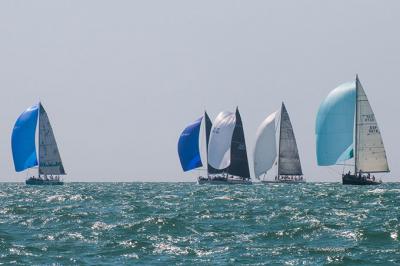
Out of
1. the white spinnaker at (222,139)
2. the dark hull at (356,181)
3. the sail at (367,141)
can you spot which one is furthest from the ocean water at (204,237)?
the white spinnaker at (222,139)

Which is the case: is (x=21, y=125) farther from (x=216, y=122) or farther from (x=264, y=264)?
(x=264, y=264)

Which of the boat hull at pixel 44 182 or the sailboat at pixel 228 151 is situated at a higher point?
the sailboat at pixel 228 151

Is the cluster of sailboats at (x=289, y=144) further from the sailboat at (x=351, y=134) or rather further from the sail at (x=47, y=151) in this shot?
the sail at (x=47, y=151)

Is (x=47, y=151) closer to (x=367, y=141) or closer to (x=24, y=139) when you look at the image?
(x=24, y=139)

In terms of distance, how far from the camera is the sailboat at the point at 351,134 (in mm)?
85812

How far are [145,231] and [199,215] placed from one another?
22.8 ft

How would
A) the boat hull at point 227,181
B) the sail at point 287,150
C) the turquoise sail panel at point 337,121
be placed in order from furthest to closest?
the sail at point 287,150 → the boat hull at point 227,181 → the turquoise sail panel at point 337,121

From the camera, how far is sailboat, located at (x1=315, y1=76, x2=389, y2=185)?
282 feet

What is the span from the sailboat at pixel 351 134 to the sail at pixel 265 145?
49.8 feet

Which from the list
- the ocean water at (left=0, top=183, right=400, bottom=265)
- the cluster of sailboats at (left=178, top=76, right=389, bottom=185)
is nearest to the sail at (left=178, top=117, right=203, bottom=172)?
the cluster of sailboats at (left=178, top=76, right=389, bottom=185)

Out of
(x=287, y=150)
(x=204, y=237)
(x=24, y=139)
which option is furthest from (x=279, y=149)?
(x=204, y=237)

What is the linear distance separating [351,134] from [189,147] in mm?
20591

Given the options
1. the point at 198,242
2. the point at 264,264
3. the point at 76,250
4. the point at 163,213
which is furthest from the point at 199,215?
the point at 264,264

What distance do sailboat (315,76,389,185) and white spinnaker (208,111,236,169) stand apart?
43.5 feet
